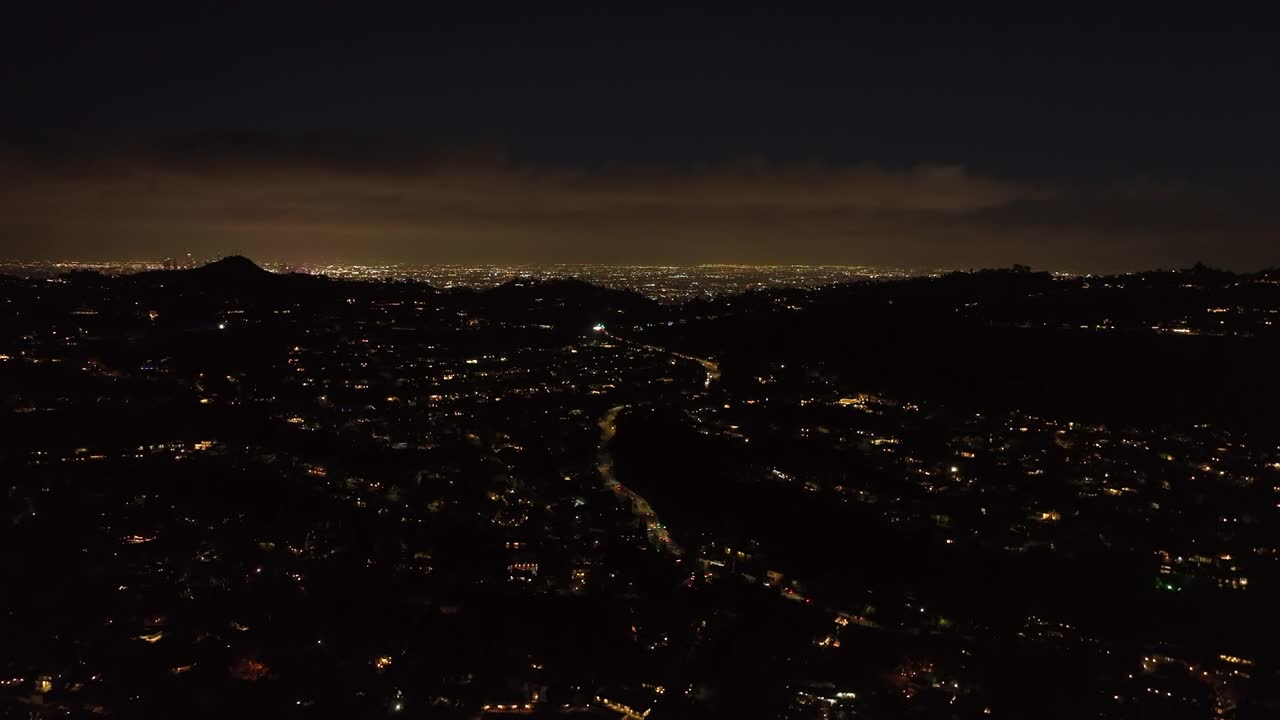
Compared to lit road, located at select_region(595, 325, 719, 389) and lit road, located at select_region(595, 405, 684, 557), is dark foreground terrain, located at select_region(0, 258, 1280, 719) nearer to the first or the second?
lit road, located at select_region(595, 405, 684, 557)

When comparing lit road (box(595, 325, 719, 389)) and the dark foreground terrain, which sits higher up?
lit road (box(595, 325, 719, 389))

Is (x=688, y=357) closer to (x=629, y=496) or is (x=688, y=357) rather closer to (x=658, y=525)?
(x=629, y=496)

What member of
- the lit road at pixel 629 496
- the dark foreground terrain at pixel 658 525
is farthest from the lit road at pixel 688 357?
the lit road at pixel 629 496

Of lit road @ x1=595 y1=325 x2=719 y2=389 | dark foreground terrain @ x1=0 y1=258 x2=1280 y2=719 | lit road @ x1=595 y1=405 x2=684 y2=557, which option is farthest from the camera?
lit road @ x1=595 y1=325 x2=719 y2=389

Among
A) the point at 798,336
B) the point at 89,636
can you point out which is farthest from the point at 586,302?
the point at 89,636

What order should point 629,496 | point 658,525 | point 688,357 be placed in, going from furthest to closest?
1. point 688,357
2. point 629,496
3. point 658,525

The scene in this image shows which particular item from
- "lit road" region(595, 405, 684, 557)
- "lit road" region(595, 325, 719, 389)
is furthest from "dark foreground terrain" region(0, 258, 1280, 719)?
"lit road" region(595, 325, 719, 389)

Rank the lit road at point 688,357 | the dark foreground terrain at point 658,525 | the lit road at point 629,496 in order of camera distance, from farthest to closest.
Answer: the lit road at point 688,357 → the lit road at point 629,496 → the dark foreground terrain at point 658,525

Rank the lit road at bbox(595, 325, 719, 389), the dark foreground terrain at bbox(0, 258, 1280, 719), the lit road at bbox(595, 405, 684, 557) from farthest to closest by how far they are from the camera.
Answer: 1. the lit road at bbox(595, 325, 719, 389)
2. the lit road at bbox(595, 405, 684, 557)
3. the dark foreground terrain at bbox(0, 258, 1280, 719)

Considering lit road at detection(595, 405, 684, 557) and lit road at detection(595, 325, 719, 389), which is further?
lit road at detection(595, 325, 719, 389)

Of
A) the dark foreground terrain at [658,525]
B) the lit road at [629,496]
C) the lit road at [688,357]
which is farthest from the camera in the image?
the lit road at [688,357]

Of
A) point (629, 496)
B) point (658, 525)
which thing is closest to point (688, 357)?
point (629, 496)

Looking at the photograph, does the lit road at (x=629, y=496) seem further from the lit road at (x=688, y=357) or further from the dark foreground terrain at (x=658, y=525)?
the lit road at (x=688, y=357)
